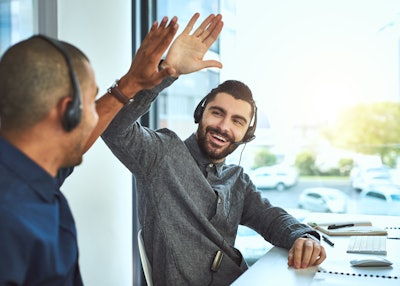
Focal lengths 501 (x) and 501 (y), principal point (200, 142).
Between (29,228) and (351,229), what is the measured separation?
5.35 feet

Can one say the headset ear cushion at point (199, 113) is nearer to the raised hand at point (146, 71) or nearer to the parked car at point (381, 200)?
the raised hand at point (146, 71)

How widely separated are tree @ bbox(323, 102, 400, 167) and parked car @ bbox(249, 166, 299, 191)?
309mm

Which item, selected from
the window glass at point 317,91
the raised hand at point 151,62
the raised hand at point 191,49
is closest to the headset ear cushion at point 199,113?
the raised hand at point 191,49

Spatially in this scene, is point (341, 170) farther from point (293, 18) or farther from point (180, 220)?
point (180, 220)

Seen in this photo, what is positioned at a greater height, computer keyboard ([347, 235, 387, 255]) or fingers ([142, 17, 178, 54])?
fingers ([142, 17, 178, 54])

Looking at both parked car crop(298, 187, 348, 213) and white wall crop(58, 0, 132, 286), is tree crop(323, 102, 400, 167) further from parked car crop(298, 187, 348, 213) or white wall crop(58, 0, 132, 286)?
white wall crop(58, 0, 132, 286)

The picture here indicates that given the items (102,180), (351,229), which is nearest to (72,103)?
(351,229)

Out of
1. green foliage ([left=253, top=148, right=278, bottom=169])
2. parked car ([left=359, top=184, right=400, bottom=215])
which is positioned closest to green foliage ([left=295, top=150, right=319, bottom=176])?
green foliage ([left=253, top=148, right=278, bottom=169])

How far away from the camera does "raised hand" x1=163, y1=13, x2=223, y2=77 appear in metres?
1.53

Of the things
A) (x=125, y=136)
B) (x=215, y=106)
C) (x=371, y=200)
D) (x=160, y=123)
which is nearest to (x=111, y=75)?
(x=160, y=123)

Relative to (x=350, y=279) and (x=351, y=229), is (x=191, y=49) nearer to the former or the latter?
(x=350, y=279)

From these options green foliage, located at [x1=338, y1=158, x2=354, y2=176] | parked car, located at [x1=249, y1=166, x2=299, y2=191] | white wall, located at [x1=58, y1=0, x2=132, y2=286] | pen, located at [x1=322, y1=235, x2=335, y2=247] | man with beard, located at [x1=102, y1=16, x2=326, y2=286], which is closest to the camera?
man with beard, located at [x1=102, y1=16, x2=326, y2=286]

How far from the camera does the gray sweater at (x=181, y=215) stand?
5.80 feet

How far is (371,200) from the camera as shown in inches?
113
